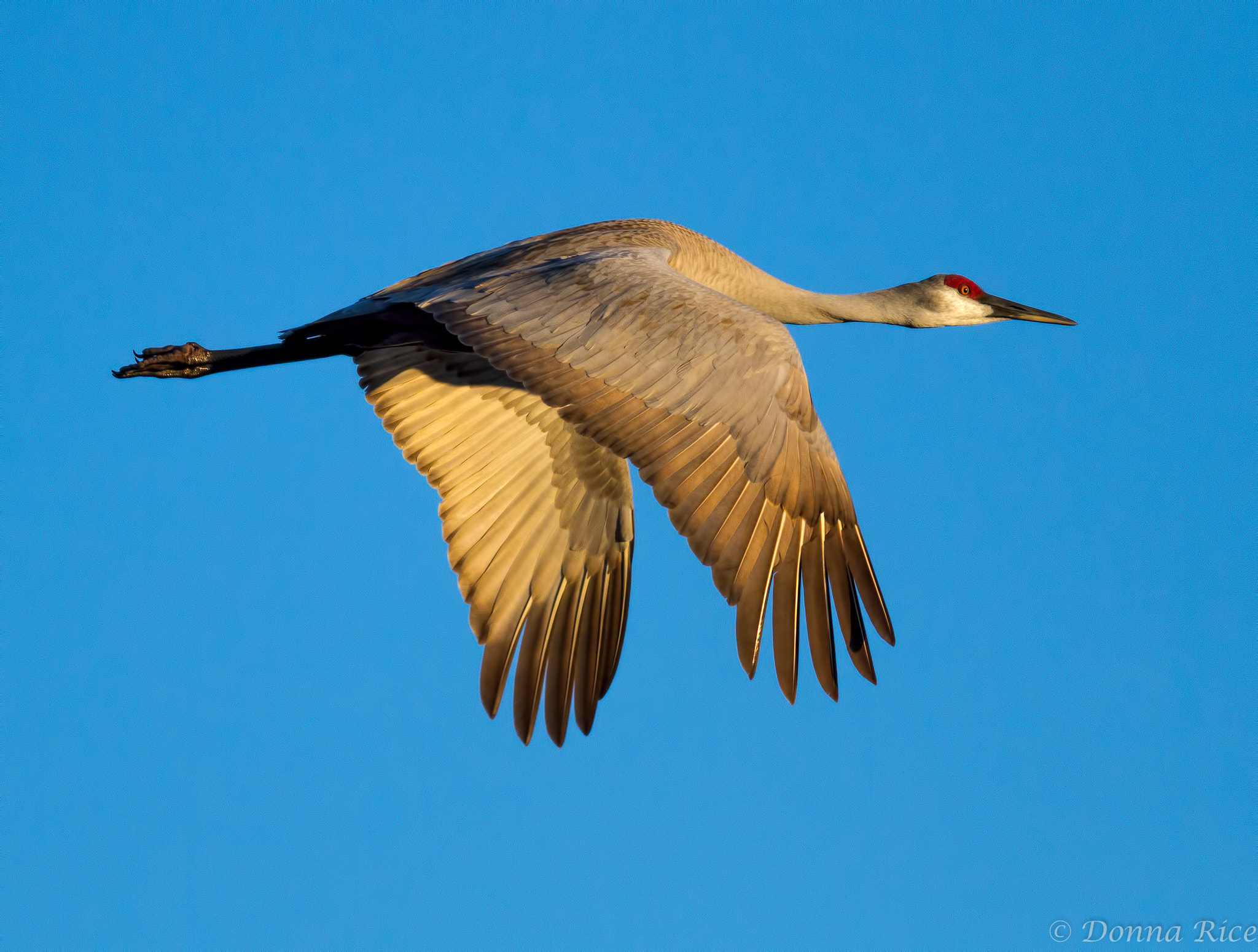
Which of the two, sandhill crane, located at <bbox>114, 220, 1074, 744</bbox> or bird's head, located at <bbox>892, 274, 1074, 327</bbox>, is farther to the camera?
bird's head, located at <bbox>892, 274, 1074, 327</bbox>

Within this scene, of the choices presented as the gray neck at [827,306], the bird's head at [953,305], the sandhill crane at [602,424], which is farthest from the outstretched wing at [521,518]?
the bird's head at [953,305]

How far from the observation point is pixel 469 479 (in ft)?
22.3

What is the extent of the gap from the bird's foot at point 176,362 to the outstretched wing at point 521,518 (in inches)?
36.8

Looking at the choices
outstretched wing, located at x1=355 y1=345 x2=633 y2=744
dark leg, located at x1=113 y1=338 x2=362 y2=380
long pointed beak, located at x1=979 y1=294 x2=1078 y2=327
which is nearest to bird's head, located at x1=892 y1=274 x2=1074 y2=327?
long pointed beak, located at x1=979 y1=294 x2=1078 y2=327

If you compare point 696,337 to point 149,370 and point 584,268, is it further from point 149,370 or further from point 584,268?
point 149,370

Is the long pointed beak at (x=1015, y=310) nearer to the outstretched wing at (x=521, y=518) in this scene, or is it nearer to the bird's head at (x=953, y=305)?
the bird's head at (x=953, y=305)

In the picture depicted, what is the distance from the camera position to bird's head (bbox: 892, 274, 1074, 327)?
8055 millimetres

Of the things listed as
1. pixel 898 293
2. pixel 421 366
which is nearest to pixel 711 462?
pixel 421 366

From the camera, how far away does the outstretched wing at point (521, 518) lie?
6371 mm

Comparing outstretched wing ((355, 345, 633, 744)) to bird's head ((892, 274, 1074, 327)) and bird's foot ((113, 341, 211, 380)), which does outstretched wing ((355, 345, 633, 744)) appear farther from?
bird's head ((892, 274, 1074, 327))

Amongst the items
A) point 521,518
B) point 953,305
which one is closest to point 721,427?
point 521,518

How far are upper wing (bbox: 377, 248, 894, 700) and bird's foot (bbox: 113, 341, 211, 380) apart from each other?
2159mm

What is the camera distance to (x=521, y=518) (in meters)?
6.76

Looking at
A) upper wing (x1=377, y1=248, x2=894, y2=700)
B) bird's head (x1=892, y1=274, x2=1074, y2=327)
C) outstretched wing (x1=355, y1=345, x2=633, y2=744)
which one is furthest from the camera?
bird's head (x1=892, y1=274, x2=1074, y2=327)
